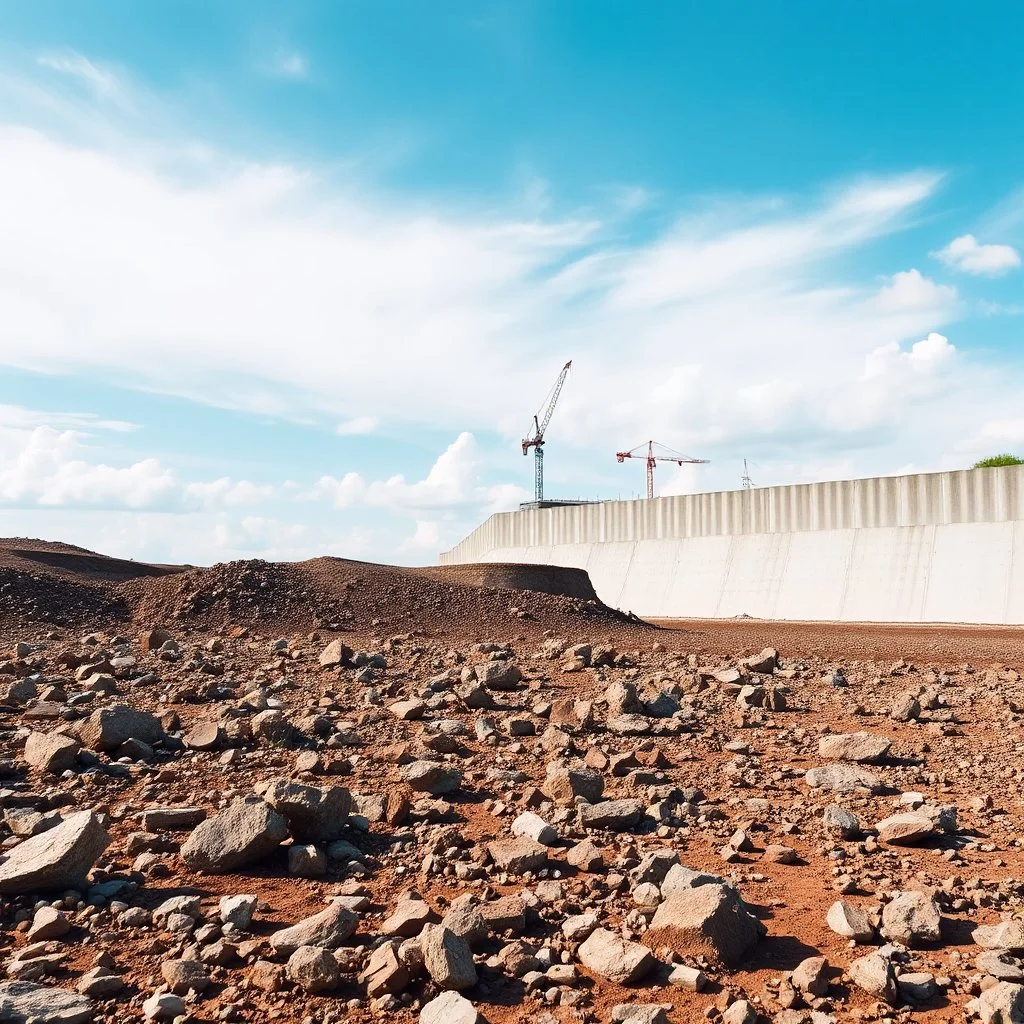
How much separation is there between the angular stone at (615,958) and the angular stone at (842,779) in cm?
345

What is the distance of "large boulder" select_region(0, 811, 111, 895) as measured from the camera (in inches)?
193

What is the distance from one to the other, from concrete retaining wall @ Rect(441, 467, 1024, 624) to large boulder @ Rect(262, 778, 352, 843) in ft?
80.9

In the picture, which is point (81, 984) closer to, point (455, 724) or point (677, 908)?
point (677, 908)

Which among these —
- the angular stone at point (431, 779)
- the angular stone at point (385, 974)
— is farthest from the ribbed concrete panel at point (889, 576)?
the angular stone at point (385, 974)

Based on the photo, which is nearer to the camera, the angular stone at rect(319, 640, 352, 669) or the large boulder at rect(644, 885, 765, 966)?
the large boulder at rect(644, 885, 765, 966)

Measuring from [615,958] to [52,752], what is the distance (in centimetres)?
531

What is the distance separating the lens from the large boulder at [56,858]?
16.1 ft

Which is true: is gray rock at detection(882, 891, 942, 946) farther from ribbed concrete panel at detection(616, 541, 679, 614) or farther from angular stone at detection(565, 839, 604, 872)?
ribbed concrete panel at detection(616, 541, 679, 614)

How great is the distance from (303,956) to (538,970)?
109 cm

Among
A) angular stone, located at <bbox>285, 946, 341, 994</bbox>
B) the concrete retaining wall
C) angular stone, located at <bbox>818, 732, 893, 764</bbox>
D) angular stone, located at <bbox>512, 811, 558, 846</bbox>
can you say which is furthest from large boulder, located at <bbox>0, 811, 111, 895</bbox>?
the concrete retaining wall

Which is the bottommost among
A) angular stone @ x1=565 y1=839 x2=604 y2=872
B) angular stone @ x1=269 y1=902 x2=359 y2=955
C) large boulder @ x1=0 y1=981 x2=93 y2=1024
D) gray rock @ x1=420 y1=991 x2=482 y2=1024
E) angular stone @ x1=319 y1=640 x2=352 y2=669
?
large boulder @ x1=0 y1=981 x2=93 y2=1024

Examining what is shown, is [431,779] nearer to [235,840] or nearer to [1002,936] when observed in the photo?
[235,840]

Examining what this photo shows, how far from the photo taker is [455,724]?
9.16 metres

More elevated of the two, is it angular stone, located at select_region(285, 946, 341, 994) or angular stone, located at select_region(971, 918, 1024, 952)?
angular stone, located at select_region(971, 918, 1024, 952)
